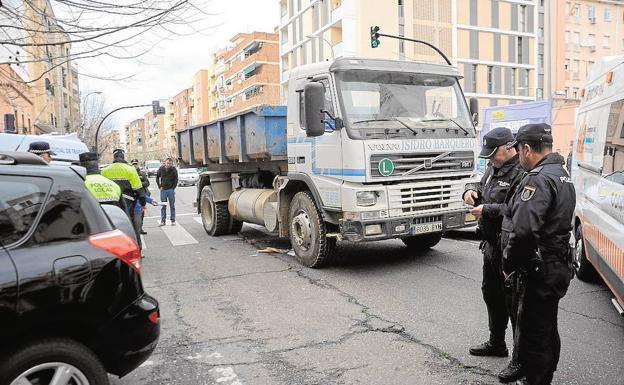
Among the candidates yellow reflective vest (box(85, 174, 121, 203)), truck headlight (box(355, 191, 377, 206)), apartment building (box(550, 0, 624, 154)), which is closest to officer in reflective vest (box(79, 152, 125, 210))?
yellow reflective vest (box(85, 174, 121, 203))

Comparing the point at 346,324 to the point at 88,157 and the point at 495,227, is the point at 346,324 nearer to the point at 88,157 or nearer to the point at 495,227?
the point at 495,227

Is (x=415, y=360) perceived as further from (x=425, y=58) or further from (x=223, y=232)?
(x=425, y=58)

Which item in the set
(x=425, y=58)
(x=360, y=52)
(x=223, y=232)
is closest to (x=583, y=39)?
(x=425, y=58)

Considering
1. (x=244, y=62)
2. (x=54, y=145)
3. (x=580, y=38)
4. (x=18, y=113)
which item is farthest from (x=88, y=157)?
(x=580, y=38)

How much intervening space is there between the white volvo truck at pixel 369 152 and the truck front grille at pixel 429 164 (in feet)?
0.04

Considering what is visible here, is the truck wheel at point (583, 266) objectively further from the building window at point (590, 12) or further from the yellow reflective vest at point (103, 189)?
the building window at point (590, 12)

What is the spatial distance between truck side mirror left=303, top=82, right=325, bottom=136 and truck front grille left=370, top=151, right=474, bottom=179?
2.58 feet

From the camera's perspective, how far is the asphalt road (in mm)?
3865

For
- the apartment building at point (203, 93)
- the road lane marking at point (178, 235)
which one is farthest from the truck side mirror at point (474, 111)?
the apartment building at point (203, 93)

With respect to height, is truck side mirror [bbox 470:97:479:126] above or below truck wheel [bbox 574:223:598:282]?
above

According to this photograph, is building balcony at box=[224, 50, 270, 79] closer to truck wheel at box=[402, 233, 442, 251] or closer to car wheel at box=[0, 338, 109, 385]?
truck wheel at box=[402, 233, 442, 251]

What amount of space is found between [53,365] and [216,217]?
27.4 feet

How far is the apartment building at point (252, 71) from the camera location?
64.9m

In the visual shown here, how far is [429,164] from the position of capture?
698 centimetres
